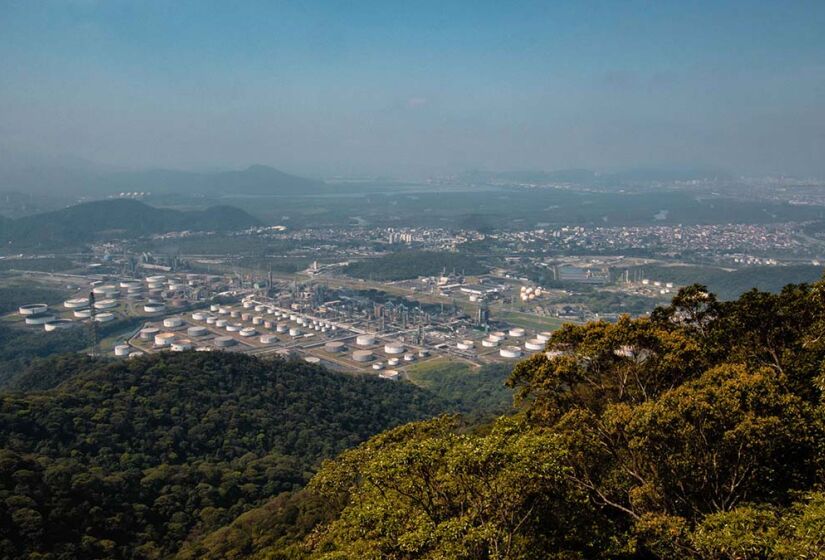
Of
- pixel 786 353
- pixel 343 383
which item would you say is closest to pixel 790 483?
pixel 786 353

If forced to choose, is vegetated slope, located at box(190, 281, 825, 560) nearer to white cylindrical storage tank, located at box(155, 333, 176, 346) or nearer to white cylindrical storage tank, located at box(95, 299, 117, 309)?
white cylindrical storage tank, located at box(155, 333, 176, 346)

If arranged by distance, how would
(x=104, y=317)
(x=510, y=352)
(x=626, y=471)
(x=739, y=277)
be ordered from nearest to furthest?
(x=626, y=471) → (x=510, y=352) → (x=104, y=317) → (x=739, y=277)

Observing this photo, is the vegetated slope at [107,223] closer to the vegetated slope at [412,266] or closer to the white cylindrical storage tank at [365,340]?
the vegetated slope at [412,266]

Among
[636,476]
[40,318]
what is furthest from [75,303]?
[636,476]

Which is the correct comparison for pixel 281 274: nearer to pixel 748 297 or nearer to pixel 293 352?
pixel 293 352

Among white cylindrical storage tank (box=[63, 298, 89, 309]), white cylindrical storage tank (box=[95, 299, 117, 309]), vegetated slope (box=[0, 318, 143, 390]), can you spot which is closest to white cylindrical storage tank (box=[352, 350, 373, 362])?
vegetated slope (box=[0, 318, 143, 390])

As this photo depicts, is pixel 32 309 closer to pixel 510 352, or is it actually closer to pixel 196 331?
pixel 196 331

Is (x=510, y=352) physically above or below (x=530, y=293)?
below
